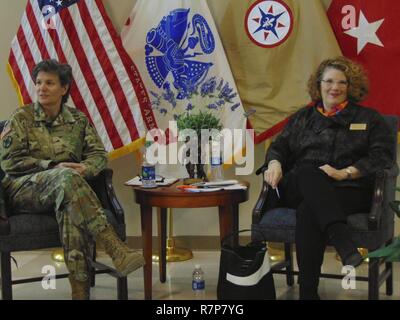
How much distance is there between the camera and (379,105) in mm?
3939

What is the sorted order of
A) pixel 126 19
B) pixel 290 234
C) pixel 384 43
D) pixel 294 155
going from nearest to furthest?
pixel 290 234, pixel 294 155, pixel 384 43, pixel 126 19

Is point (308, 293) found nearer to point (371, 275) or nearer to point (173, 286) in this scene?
point (371, 275)

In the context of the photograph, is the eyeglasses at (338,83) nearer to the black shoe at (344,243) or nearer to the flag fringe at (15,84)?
the black shoe at (344,243)

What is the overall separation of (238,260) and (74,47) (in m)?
1.92

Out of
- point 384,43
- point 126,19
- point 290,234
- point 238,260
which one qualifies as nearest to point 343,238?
point 290,234

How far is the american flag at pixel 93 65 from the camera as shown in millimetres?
4066

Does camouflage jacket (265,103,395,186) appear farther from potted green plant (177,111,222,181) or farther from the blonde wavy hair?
potted green plant (177,111,222,181)

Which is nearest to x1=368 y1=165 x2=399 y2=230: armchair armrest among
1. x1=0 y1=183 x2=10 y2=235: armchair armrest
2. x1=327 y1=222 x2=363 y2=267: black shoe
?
x1=327 y1=222 x2=363 y2=267: black shoe

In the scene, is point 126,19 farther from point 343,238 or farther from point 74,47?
point 343,238

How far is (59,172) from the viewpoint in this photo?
9.82 ft

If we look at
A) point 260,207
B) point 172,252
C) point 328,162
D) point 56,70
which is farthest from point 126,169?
point 328,162

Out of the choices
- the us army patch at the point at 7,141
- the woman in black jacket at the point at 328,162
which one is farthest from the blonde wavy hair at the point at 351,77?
the us army patch at the point at 7,141

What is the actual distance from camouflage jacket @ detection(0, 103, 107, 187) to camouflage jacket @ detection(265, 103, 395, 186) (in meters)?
0.92

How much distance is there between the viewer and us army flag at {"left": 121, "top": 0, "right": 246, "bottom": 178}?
405cm
